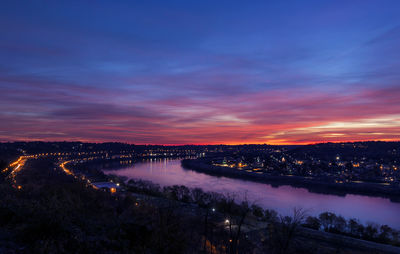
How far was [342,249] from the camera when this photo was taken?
467 inches

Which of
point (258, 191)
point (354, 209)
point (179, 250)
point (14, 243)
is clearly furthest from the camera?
point (258, 191)

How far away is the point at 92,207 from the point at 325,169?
50.0 m

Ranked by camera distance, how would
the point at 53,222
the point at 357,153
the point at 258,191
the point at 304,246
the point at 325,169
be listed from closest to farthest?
the point at 53,222
the point at 304,246
the point at 258,191
the point at 325,169
the point at 357,153

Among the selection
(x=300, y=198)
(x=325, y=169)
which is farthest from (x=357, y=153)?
(x=300, y=198)

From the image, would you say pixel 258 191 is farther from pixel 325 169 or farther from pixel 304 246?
pixel 325 169

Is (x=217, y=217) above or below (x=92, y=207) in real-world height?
below

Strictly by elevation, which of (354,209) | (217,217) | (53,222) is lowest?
(354,209)

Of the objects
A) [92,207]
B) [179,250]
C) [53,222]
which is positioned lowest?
[92,207]

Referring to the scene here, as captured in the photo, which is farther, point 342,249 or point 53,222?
point 342,249

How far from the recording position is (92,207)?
11.9m

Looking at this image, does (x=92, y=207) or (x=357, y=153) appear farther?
(x=357, y=153)

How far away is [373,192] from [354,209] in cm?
1046

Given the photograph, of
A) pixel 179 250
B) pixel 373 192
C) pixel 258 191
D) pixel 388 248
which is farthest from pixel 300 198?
pixel 179 250

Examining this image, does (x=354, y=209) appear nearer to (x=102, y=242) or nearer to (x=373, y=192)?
(x=373, y=192)
